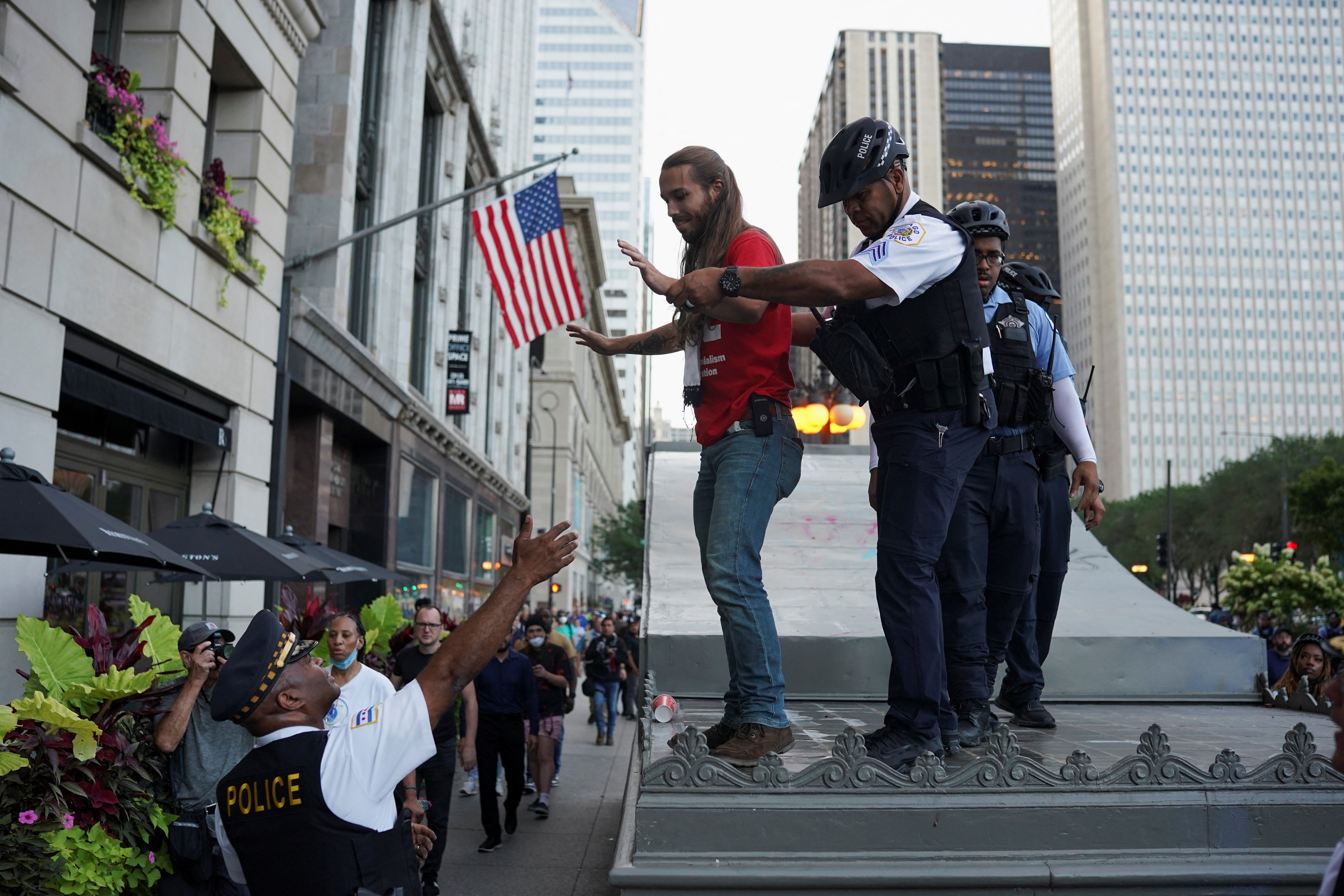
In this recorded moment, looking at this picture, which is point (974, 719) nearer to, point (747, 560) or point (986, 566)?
point (986, 566)

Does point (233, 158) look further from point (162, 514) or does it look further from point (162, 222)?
point (162, 514)

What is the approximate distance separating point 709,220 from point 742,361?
0.56 metres

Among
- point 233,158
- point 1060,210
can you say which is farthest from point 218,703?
point 1060,210

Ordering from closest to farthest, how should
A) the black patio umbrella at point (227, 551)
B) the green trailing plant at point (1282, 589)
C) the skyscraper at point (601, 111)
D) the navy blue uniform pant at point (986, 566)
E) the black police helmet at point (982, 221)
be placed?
the navy blue uniform pant at point (986, 566)
the black police helmet at point (982, 221)
the black patio umbrella at point (227, 551)
the green trailing plant at point (1282, 589)
the skyscraper at point (601, 111)

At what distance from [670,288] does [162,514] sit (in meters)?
10.7

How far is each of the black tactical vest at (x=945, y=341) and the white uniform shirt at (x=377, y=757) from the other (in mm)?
1910

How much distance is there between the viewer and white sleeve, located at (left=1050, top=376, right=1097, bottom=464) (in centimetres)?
471

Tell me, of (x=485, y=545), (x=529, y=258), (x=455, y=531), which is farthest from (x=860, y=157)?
(x=485, y=545)

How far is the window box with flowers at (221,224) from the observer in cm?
1192

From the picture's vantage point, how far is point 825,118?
199m

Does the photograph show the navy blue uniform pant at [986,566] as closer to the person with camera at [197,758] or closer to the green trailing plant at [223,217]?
the person with camera at [197,758]

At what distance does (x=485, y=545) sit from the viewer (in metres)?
35.6

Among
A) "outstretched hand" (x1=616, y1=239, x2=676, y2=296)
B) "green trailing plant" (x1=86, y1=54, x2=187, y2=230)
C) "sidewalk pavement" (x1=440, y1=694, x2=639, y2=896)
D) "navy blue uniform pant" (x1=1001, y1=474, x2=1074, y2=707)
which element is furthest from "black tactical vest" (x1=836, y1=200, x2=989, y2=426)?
"green trailing plant" (x1=86, y1=54, x2=187, y2=230)

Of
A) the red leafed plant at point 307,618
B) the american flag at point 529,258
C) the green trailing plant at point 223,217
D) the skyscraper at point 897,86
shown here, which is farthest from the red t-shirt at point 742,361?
the skyscraper at point 897,86
